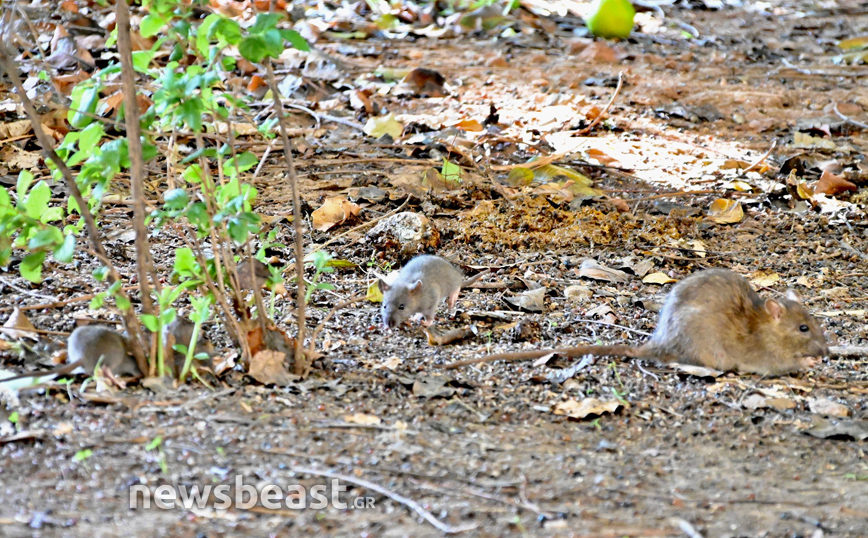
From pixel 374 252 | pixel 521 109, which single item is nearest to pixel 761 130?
pixel 521 109

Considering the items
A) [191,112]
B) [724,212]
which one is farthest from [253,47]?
[724,212]

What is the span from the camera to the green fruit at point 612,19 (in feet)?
40.1

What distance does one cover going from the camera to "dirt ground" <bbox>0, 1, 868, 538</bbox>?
2814mm

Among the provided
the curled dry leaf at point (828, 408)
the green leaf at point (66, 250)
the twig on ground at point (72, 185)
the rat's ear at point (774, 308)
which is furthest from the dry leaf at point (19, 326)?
the rat's ear at point (774, 308)

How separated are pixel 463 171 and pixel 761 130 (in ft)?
11.2

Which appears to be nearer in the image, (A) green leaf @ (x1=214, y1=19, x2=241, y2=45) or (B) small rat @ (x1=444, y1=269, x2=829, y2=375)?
(A) green leaf @ (x1=214, y1=19, x2=241, y2=45)

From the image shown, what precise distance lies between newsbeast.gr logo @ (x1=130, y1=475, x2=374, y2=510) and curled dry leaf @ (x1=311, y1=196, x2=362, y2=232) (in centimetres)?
350

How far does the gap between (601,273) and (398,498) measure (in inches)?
123

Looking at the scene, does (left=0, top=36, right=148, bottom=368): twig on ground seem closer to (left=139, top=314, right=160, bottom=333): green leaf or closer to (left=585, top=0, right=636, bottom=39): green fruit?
(left=139, top=314, right=160, bottom=333): green leaf

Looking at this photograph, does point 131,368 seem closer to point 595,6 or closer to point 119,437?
point 119,437

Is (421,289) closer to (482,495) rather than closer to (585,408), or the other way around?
(585,408)

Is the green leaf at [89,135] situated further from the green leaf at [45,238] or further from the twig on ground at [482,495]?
the twig on ground at [482,495]

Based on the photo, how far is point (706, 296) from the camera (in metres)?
4.55

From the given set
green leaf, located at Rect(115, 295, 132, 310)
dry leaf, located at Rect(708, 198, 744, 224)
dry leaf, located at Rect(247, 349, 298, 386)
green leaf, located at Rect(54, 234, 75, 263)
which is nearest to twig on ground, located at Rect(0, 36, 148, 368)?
green leaf, located at Rect(115, 295, 132, 310)
